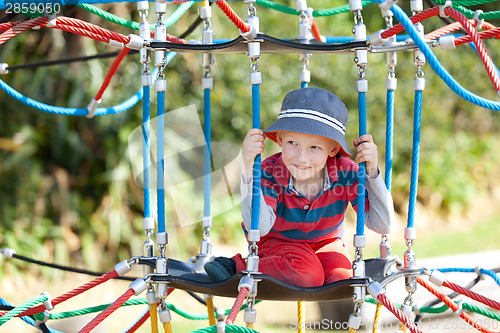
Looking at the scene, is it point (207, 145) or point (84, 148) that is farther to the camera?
point (84, 148)

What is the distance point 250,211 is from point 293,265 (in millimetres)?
202

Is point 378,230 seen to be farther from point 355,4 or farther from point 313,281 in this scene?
point 355,4

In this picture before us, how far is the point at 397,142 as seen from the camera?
5.58 metres

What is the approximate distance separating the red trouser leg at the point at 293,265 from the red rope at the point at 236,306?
7.3 inches

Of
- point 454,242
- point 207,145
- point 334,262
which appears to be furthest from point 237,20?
point 454,242

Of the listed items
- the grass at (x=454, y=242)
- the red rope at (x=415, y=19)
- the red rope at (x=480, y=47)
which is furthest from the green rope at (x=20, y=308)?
the grass at (x=454, y=242)

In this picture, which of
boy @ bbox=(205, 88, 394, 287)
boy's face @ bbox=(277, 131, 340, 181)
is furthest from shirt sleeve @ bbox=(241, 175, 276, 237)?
boy's face @ bbox=(277, 131, 340, 181)

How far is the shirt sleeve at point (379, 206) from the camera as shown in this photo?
1.70 metres

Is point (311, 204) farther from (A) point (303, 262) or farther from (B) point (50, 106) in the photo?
(B) point (50, 106)

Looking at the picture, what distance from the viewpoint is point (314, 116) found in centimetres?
170

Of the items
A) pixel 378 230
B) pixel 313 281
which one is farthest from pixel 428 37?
pixel 313 281

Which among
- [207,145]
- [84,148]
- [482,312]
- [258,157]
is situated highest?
[84,148]

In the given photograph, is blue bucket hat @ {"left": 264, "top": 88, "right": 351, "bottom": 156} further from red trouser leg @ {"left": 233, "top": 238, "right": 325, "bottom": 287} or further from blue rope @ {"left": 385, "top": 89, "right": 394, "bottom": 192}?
red trouser leg @ {"left": 233, "top": 238, "right": 325, "bottom": 287}

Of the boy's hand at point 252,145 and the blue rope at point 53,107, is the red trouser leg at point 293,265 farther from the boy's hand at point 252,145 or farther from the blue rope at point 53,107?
the blue rope at point 53,107
